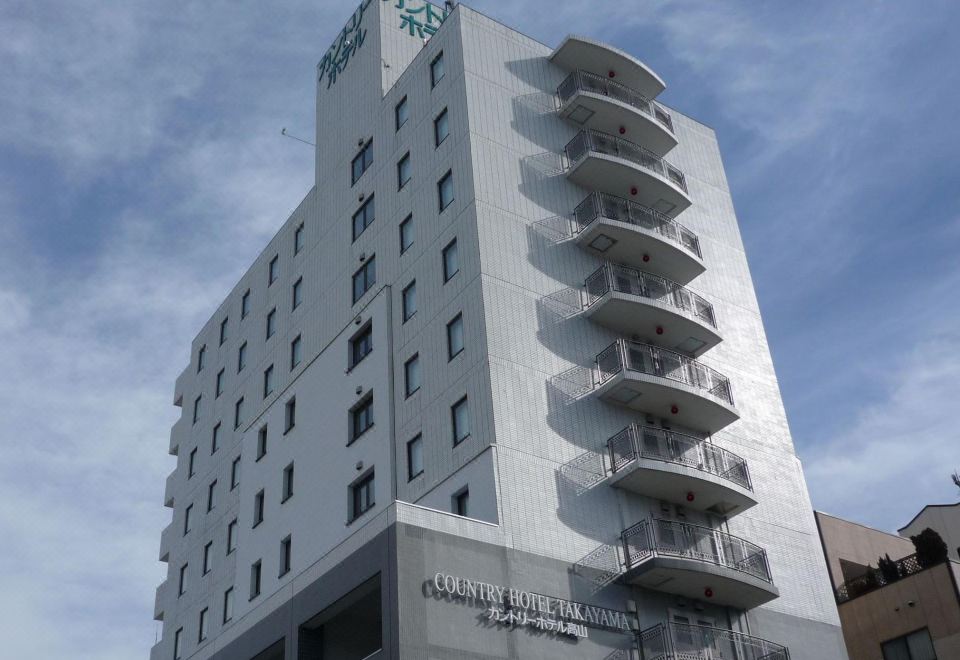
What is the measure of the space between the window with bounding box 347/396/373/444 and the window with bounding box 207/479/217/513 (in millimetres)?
15483

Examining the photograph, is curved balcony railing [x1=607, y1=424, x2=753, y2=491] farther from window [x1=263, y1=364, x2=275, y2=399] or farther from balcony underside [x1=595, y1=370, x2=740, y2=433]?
window [x1=263, y1=364, x2=275, y2=399]

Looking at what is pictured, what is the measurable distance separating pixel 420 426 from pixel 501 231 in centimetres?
780

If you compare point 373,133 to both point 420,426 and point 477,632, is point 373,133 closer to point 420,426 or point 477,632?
point 420,426

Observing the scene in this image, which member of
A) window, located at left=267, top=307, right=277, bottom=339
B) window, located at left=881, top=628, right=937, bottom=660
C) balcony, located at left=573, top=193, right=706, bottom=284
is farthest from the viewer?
window, located at left=267, top=307, right=277, bottom=339

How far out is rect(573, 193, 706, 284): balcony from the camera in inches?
1785

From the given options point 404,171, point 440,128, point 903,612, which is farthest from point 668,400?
point 404,171

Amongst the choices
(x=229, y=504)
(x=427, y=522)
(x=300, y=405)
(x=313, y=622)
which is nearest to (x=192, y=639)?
(x=229, y=504)

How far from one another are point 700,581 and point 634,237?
13673mm

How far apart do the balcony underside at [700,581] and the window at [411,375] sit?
10.5 metres

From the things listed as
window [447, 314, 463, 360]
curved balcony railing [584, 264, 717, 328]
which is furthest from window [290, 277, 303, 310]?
curved balcony railing [584, 264, 717, 328]

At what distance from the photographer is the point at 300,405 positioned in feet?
167

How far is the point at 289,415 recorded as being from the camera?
51.8m

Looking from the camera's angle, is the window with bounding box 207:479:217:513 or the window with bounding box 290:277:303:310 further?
the window with bounding box 207:479:217:513

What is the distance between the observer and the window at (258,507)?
2010 inches
